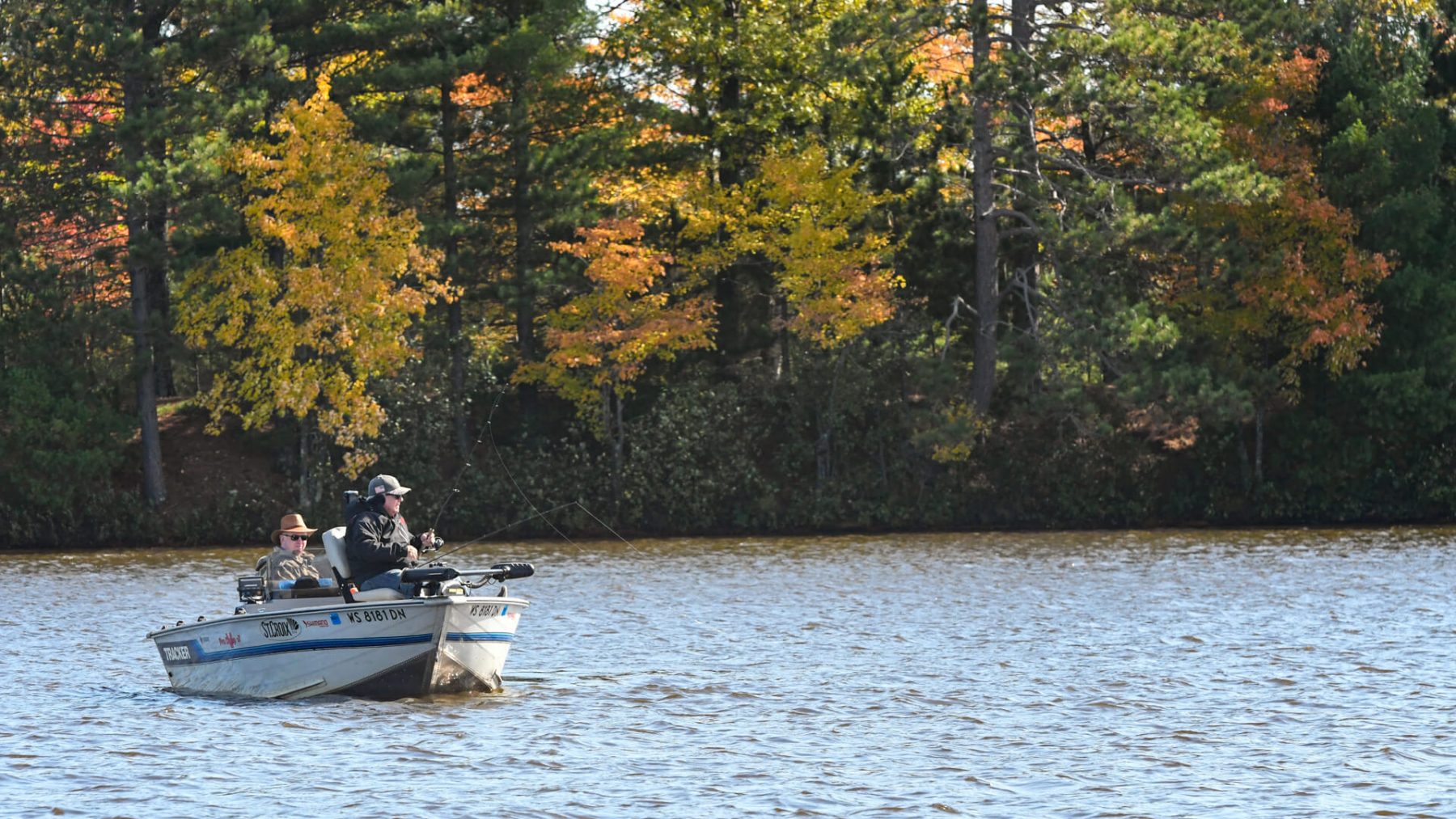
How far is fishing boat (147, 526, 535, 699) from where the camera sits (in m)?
21.0

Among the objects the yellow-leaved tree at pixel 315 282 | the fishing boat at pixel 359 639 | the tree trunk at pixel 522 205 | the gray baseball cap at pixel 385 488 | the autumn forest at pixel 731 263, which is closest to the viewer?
the gray baseball cap at pixel 385 488

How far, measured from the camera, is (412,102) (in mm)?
52000

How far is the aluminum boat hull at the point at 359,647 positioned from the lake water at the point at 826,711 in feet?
0.91

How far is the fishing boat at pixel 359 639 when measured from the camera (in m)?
21.0

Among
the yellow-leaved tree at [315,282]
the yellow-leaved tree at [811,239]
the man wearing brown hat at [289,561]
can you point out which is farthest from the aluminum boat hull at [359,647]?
the yellow-leaved tree at [811,239]

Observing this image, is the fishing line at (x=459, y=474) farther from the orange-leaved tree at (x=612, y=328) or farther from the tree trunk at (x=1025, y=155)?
the tree trunk at (x=1025, y=155)

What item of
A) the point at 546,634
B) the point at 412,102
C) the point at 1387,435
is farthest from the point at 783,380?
the point at 546,634

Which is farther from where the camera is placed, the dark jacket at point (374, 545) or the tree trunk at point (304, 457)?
the tree trunk at point (304, 457)

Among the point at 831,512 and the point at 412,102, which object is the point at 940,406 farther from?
the point at 412,102

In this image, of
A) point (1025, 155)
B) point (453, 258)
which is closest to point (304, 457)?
point (453, 258)

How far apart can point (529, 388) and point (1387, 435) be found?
73.0ft

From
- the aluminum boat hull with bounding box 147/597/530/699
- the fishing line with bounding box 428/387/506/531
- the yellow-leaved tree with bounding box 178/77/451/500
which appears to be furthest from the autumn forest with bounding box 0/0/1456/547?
the aluminum boat hull with bounding box 147/597/530/699

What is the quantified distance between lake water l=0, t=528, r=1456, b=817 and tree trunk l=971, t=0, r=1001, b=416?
1498cm

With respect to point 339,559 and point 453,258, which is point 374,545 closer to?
point 339,559
